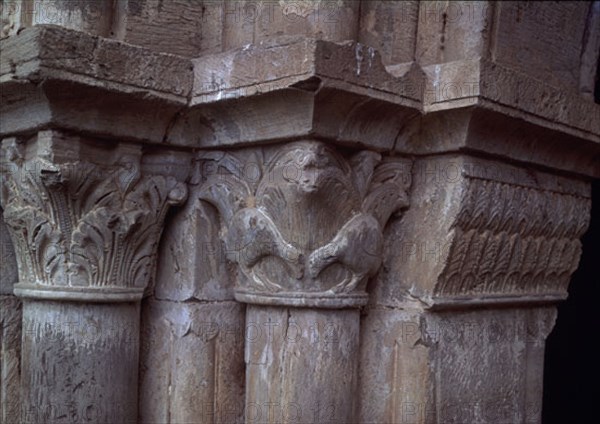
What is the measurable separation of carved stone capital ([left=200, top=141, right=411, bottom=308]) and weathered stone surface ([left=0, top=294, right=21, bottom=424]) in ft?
2.76

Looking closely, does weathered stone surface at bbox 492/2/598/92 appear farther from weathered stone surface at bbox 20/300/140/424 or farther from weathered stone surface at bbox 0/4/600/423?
weathered stone surface at bbox 20/300/140/424

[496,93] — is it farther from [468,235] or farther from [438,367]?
[438,367]

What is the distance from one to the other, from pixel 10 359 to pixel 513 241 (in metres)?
1.76

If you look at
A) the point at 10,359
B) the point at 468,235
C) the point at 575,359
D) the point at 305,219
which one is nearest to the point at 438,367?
the point at 468,235

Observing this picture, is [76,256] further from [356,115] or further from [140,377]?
[356,115]

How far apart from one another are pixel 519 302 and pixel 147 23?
154cm

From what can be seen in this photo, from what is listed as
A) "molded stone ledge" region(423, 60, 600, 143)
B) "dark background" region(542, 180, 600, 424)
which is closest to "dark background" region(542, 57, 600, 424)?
"dark background" region(542, 180, 600, 424)

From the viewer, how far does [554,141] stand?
221cm

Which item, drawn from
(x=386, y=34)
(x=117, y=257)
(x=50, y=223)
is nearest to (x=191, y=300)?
(x=117, y=257)

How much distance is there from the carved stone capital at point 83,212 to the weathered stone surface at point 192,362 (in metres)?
0.17

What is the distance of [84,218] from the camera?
191cm

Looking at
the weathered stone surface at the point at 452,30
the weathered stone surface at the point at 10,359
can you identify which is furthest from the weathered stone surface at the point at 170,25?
the weathered stone surface at the point at 10,359

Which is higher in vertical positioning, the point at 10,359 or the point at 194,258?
the point at 194,258

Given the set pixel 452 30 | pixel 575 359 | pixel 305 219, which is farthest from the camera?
pixel 575 359
